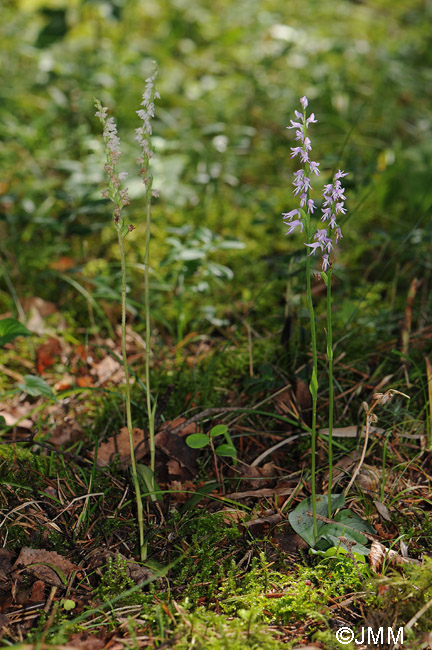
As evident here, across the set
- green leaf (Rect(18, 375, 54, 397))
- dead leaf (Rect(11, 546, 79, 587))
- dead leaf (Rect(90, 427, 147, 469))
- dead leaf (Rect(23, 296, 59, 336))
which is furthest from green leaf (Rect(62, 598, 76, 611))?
dead leaf (Rect(23, 296, 59, 336))

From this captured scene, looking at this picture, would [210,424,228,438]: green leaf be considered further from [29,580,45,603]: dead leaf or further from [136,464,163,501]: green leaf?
[29,580,45,603]: dead leaf

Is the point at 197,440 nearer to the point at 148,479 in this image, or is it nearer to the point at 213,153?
the point at 148,479

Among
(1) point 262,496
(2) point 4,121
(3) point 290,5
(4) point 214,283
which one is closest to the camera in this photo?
(1) point 262,496

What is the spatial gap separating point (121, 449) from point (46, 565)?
0.51 metres

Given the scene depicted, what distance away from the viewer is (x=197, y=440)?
1881 millimetres

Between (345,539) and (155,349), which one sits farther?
(155,349)

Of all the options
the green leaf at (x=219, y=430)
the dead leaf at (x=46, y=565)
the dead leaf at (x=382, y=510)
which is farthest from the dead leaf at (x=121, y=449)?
the dead leaf at (x=382, y=510)

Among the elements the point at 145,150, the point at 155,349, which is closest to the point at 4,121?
the point at 155,349

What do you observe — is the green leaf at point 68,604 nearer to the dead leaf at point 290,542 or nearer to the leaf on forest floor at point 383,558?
the dead leaf at point 290,542

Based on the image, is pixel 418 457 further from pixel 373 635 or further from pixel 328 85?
pixel 328 85

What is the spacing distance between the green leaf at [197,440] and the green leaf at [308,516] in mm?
353

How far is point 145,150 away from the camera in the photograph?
153 cm

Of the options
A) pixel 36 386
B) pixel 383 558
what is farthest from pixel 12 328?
pixel 383 558

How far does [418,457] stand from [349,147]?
8.35 feet
